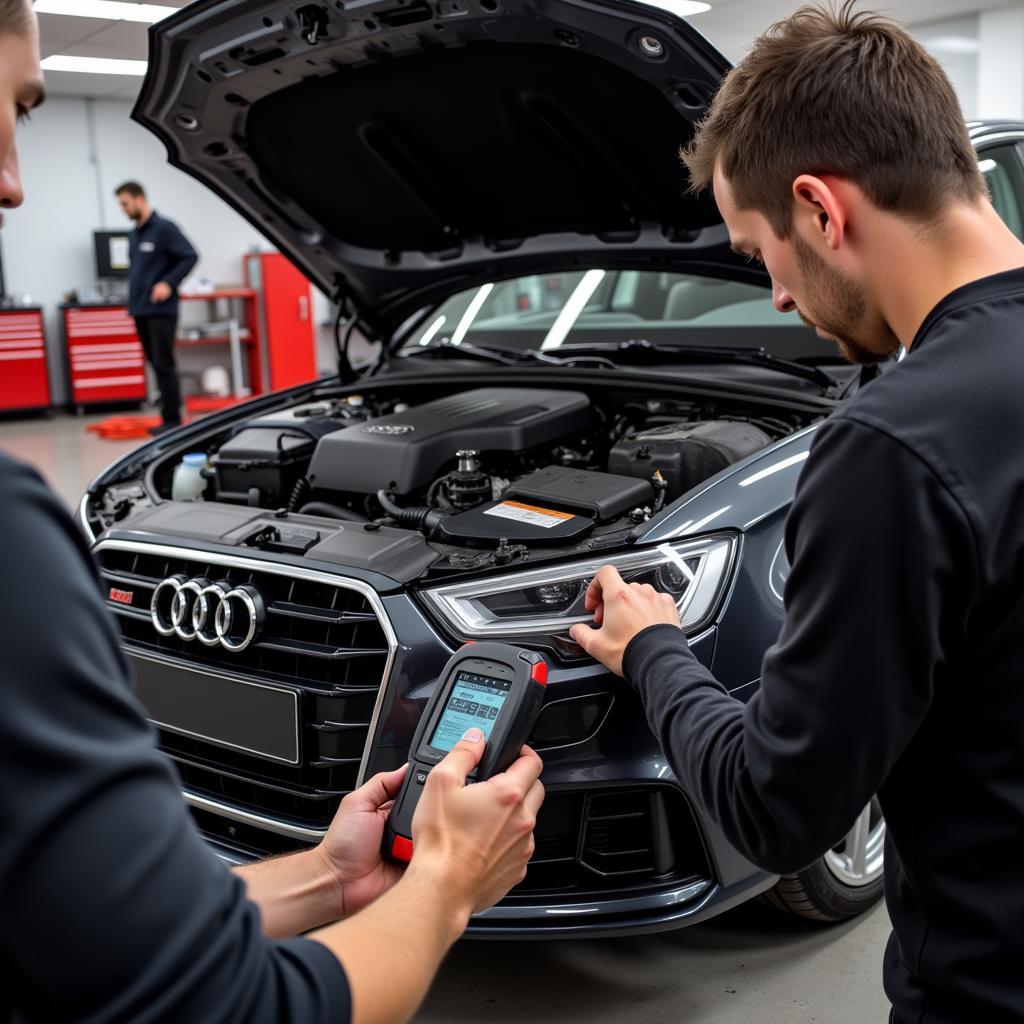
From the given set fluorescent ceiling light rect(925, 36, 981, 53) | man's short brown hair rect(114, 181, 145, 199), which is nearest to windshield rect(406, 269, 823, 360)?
man's short brown hair rect(114, 181, 145, 199)

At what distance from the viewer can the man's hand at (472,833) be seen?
2.80ft

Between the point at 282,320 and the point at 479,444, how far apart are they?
9.13m

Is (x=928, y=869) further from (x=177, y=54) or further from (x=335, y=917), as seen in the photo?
(x=177, y=54)

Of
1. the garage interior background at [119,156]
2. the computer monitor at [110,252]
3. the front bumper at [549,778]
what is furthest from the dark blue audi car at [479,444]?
the computer monitor at [110,252]

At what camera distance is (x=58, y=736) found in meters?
0.51

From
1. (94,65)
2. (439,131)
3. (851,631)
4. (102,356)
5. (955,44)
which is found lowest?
(102,356)

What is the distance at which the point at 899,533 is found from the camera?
802 millimetres

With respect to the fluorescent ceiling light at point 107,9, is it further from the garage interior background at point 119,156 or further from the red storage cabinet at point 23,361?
the red storage cabinet at point 23,361

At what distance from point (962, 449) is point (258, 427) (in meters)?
2.02

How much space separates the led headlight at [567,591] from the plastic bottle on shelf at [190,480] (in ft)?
3.39

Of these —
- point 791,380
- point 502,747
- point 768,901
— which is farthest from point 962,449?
point 791,380

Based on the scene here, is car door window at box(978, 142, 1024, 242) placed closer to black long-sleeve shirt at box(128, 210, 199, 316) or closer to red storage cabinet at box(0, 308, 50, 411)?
black long-sleeve shirt at box(128, 210, 199, 316)

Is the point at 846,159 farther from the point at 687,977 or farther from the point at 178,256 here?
the point at 178,256

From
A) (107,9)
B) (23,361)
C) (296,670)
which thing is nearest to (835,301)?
(296,670)
